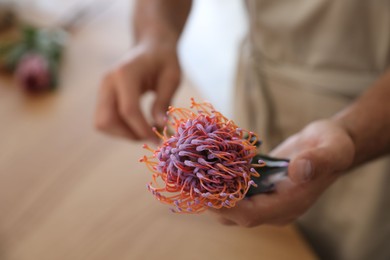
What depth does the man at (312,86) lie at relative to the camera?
0.53m

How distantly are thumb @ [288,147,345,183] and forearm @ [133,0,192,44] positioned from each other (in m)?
0.28

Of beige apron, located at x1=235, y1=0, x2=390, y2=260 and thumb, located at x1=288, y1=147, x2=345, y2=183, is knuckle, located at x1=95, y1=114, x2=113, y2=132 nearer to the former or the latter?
beige apron, located at x1=235, y1=0, x2=390, y2=260

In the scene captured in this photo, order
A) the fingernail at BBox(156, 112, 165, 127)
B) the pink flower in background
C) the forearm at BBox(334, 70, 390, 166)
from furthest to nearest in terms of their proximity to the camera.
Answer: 1. the pink flower in background
2. the fingernail at BBox(156, 112, 165, 127)
3. the forearm at BBox(334, 70, 390, 166)

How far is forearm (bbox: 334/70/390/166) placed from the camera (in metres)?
0.46

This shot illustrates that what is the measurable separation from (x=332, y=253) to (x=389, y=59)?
272mm

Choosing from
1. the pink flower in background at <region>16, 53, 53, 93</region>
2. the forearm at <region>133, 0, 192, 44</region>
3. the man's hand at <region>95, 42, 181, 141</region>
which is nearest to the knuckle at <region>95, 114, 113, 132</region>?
the man's hand at <region>95, 42, 181, 141</region>

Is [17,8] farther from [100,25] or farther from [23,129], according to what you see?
[23,129]

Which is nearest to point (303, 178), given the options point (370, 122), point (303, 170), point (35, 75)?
point (303, 170)

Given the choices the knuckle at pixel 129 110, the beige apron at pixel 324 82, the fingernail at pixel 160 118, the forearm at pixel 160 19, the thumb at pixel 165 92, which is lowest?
the beige apron at pixel 324 82

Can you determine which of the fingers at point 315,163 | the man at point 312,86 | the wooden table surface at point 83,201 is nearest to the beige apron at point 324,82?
the man at point 312,86

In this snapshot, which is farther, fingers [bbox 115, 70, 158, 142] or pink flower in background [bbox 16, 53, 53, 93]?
pink flower in background [bbox 16, 53, 53, 93]

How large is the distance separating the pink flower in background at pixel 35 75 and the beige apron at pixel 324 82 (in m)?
0.33

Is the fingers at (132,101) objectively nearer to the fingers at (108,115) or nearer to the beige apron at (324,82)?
the fingers at (108,115)

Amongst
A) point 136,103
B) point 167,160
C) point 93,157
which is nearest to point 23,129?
point 93,157
